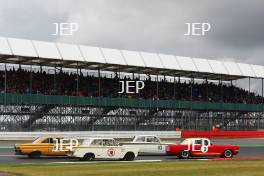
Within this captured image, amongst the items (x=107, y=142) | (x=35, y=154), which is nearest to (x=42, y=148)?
(x=35, y=154)

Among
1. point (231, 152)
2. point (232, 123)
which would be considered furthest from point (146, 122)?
point (231, 152)

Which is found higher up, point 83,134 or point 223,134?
point 83,134

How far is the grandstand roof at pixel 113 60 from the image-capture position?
52.7 meters

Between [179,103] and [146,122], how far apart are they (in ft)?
23.9

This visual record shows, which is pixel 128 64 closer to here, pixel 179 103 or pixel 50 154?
pixel 179 103

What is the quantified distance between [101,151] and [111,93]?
3249cm

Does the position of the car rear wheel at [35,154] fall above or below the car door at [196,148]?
below

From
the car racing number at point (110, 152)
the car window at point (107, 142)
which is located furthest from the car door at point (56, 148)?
the car racing number at point (110, 152)

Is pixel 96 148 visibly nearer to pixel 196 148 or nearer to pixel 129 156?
pixel 129 156

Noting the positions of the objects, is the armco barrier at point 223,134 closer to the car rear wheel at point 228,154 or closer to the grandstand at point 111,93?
the grandstand at point 111,93

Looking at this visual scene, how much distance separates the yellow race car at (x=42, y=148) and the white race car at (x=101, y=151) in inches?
76.6

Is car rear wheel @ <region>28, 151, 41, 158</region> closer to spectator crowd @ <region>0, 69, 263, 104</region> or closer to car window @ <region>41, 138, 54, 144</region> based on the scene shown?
car window @ <region>41, 138, 54, 144</region>

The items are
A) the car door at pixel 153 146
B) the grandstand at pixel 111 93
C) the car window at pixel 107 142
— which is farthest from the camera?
the grandstand at pixel 111 93

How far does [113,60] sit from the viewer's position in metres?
58.3
